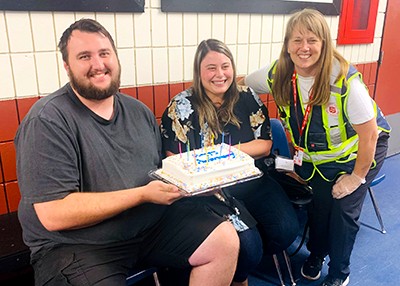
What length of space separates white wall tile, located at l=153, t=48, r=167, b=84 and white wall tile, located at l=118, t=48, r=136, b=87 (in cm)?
13

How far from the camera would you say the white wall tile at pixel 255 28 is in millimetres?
2375

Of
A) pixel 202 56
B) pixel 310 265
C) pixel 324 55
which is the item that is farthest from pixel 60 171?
pixel 310 265

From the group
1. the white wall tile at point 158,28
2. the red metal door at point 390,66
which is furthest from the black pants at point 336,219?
the red metal door at point 390,66

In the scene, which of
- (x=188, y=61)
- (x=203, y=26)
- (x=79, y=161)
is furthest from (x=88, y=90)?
(x=203, y=26)

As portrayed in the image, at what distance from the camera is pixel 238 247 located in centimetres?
148

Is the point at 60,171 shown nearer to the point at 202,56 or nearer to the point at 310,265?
the point at 202,56

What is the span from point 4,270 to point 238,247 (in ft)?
3.04

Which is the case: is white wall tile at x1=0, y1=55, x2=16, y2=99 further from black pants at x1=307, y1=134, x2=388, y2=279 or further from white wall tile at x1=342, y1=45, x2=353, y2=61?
white wall tile at x1=342, y1=45, x2=353, y2=61

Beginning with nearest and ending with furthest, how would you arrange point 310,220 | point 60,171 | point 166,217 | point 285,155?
point 60,171
point 166,217
point 310,220
point 285,155

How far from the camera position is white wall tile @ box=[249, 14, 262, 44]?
2375mm

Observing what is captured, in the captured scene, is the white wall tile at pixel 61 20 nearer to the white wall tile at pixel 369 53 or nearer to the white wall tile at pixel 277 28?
→ the white wall tile at pixel 277 28

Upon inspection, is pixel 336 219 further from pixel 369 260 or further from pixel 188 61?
pixel 188 61

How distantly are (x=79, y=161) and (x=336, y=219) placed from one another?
1265 millimetres

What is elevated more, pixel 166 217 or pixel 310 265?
pixel 166 217
